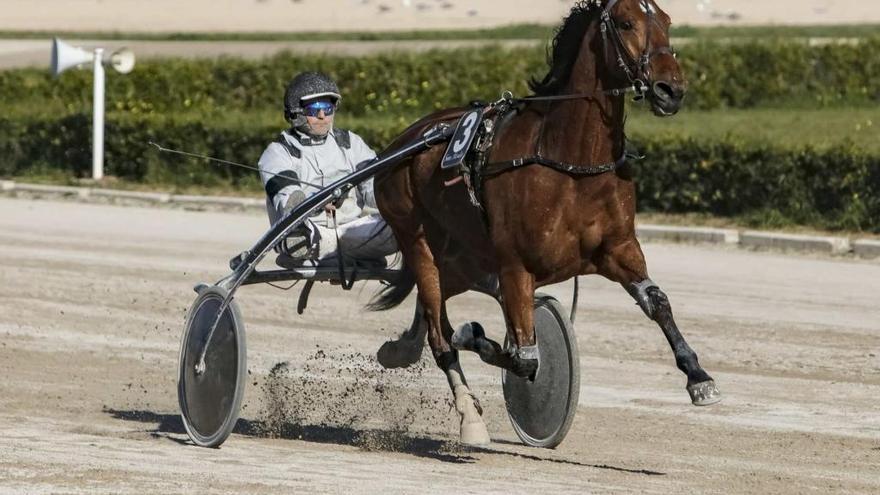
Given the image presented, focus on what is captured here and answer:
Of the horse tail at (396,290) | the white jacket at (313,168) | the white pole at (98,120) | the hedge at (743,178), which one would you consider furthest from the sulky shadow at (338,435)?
the white pole at (98,120)

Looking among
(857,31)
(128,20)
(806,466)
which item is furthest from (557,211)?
(128,20)

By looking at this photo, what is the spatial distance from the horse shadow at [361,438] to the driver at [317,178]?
747mm

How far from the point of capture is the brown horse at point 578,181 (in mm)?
6203

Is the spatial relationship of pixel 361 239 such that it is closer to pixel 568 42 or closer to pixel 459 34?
pixel 568 42

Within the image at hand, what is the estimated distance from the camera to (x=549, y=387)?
7059mm

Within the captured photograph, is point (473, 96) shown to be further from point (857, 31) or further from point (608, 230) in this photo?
point (608, 230)

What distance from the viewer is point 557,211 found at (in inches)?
248

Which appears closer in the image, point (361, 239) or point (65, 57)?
point (361, 239)

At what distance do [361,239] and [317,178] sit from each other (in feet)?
1.23

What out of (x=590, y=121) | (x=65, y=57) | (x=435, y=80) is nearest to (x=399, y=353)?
(x=590, y=121)

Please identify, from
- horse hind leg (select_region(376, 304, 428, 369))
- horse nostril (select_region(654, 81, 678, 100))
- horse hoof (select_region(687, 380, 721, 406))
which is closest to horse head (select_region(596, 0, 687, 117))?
horse nostril (select_region(654, 81, 678, 100))

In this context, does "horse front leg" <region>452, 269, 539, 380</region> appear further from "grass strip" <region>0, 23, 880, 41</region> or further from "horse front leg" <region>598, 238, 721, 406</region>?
"grass strip" <region>0, 23, 880, 41</region>

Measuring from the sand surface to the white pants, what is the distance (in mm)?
23005

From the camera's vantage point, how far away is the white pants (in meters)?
7.55
